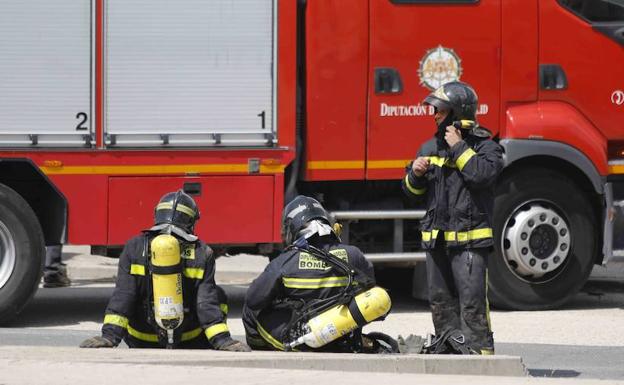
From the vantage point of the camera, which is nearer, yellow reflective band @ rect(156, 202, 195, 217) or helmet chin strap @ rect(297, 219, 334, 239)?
helmet chin strap @ rect(297, 219, 334, 239)

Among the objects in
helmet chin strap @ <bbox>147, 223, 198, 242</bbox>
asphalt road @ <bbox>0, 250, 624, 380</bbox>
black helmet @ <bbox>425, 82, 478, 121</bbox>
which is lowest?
asphalt road @ <bbox>0, 250, 624, 380</bbox>

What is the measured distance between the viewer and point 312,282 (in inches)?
258

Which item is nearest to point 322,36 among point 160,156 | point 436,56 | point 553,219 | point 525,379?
point 436,56

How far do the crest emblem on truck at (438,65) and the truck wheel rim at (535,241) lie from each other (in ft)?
3.76

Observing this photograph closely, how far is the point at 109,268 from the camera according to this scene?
41.6 ft

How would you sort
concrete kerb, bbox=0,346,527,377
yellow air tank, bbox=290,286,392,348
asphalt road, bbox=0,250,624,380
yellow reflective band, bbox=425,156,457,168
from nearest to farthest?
concrete kerb, bbox=0,346,527,377 < yellow air tank, bbox=290,286,392,348 < yellow reflective band, bbox=425,156,457,168 < asphalt road, bbox=0,250,624,380

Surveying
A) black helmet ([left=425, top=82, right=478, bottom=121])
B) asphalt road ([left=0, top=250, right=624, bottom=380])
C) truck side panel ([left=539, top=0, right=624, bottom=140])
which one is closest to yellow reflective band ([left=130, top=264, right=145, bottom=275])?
black helmet ([left=425, top=82, right=478, bottom=121])

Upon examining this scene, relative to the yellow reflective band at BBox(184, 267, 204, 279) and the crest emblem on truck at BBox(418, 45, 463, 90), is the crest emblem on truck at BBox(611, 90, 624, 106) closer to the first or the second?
the crest emblem on truck at BBox(418, 45, 463, 90)

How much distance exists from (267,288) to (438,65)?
4017 mm

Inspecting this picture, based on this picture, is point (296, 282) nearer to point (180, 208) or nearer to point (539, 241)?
point (180, 208)

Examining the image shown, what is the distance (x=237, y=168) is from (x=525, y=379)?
13.4ft

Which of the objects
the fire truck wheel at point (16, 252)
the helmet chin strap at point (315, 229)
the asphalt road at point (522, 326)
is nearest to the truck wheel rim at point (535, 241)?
the asphalt road at point (522, 326)

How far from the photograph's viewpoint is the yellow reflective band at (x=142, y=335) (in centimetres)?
686

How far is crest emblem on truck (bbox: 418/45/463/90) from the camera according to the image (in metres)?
10.1
